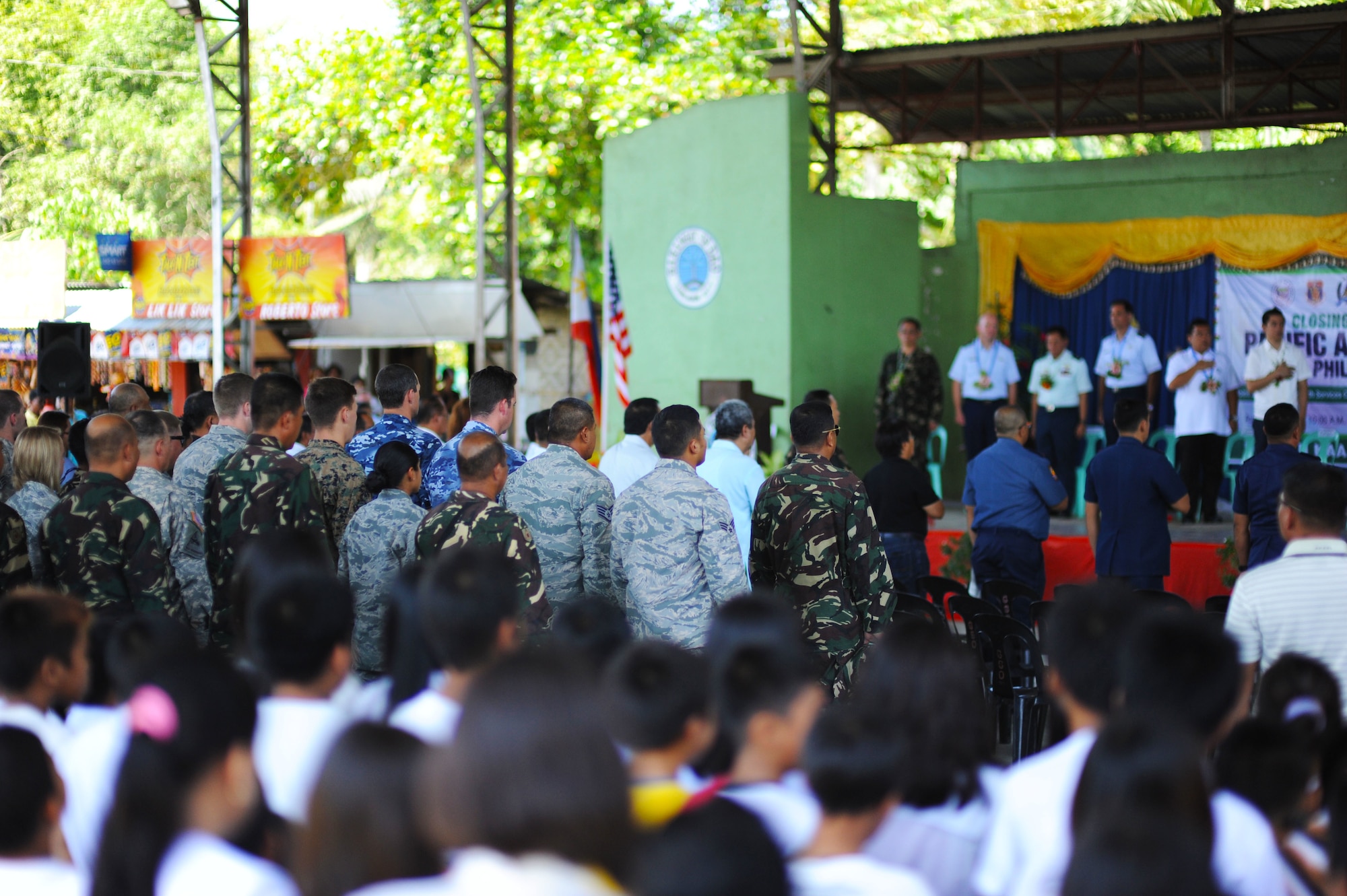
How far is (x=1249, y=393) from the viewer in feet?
36.5

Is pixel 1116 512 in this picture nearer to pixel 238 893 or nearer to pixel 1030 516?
pixel 1030 516

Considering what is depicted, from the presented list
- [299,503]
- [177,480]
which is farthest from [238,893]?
[177,480]

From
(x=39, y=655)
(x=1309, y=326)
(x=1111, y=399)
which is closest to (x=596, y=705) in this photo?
(x=39, y=655)

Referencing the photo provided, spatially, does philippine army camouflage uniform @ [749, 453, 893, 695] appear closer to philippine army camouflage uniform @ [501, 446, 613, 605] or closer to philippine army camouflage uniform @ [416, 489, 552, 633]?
philippine army camouflage uniform @ [501, 446, 613, 605]

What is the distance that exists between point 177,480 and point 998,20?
1748cm

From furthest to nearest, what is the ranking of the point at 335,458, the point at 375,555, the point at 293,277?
the point at 293,277, the point at 335,458, the point at 375,555

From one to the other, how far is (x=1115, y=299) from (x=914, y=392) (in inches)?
99.1

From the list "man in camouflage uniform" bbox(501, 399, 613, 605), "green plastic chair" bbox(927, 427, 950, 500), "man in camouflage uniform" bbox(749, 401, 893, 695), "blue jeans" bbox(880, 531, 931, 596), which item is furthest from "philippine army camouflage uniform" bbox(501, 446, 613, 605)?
"green plastic chair" bbox(927, 427, 950, 500)

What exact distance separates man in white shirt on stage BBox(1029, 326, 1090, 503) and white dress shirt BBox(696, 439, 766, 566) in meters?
5.90

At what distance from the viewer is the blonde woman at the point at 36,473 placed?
5188mm

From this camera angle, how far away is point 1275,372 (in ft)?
32.7

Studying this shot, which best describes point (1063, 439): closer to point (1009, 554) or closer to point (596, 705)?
point (1009, 554)

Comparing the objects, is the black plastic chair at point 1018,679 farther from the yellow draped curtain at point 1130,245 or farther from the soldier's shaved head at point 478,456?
the yellow draped curtain at point 1130,245

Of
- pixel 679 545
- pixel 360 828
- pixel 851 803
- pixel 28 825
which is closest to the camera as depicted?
pixel 360 828
